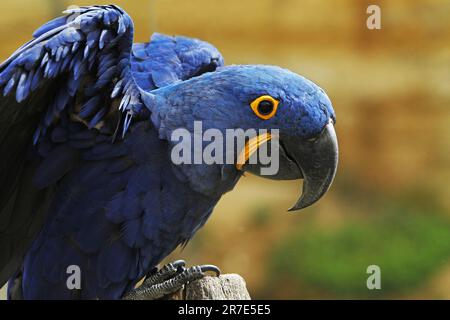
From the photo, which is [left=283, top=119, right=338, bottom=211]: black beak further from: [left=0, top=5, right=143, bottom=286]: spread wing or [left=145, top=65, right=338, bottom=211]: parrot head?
[left=0, top=5, right=143, bottom=286]: spread wing

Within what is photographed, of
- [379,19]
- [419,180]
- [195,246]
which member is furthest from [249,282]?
[379,19]

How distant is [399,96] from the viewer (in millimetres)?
3559

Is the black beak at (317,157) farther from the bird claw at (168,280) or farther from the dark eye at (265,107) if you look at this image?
the bird claw at (168,280)

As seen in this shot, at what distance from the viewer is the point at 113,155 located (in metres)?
1.44

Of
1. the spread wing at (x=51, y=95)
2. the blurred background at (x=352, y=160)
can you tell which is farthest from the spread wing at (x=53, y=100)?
the blurred background at (x=352, y=160)

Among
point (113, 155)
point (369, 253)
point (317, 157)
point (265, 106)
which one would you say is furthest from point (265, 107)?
point (369, 253)

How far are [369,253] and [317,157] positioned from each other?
223 cm

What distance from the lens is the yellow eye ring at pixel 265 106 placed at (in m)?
1.35

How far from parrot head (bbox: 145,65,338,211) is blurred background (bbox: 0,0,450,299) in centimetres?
205

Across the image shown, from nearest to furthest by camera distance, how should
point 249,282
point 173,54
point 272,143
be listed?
1. point 272,143
2. point 173,54
3. point 249,282

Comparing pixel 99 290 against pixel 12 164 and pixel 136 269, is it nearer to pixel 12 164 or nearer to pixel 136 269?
pixel 136 269

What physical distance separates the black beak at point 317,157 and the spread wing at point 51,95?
0.34m

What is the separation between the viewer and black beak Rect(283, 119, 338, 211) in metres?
1.35

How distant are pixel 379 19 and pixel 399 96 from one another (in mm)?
413
